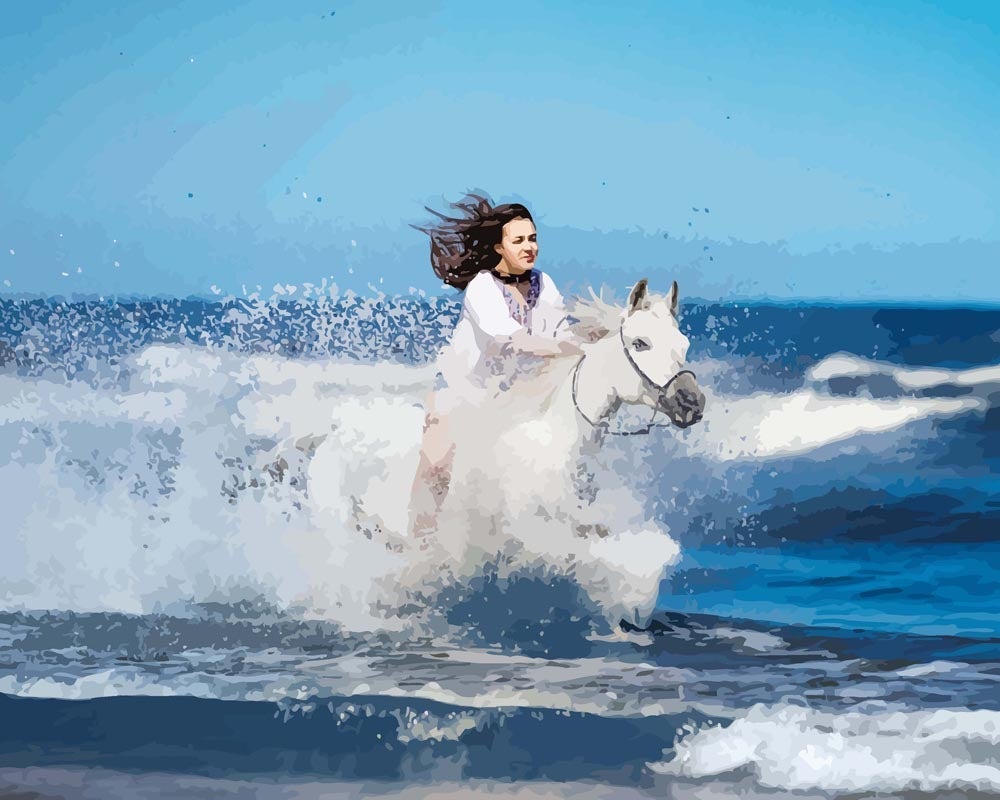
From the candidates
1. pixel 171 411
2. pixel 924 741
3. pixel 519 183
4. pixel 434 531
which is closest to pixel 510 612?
pixel 434 531

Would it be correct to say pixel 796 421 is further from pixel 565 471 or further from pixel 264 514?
pixel 565 471

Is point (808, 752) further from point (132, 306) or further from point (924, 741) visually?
point (132, 306)

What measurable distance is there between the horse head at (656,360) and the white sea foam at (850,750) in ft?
2.23

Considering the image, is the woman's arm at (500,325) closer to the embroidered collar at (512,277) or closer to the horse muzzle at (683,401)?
the embroidered collar at (512,277)

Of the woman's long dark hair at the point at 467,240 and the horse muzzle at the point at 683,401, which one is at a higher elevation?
the woman's long dark hair at the point at 467,240

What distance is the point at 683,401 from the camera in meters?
2.51

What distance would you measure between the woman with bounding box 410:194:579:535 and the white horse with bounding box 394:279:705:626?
2.4 inches

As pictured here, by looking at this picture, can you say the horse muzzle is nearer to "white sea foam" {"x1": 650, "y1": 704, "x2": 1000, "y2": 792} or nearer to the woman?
the woman

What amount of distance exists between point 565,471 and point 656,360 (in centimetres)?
35

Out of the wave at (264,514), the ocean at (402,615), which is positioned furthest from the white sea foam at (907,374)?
the wave at (264,514)

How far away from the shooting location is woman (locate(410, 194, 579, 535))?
284cm

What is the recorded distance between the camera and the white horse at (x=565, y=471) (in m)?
2.62

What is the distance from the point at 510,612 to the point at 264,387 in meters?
3.14

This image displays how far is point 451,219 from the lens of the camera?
3148 mm
